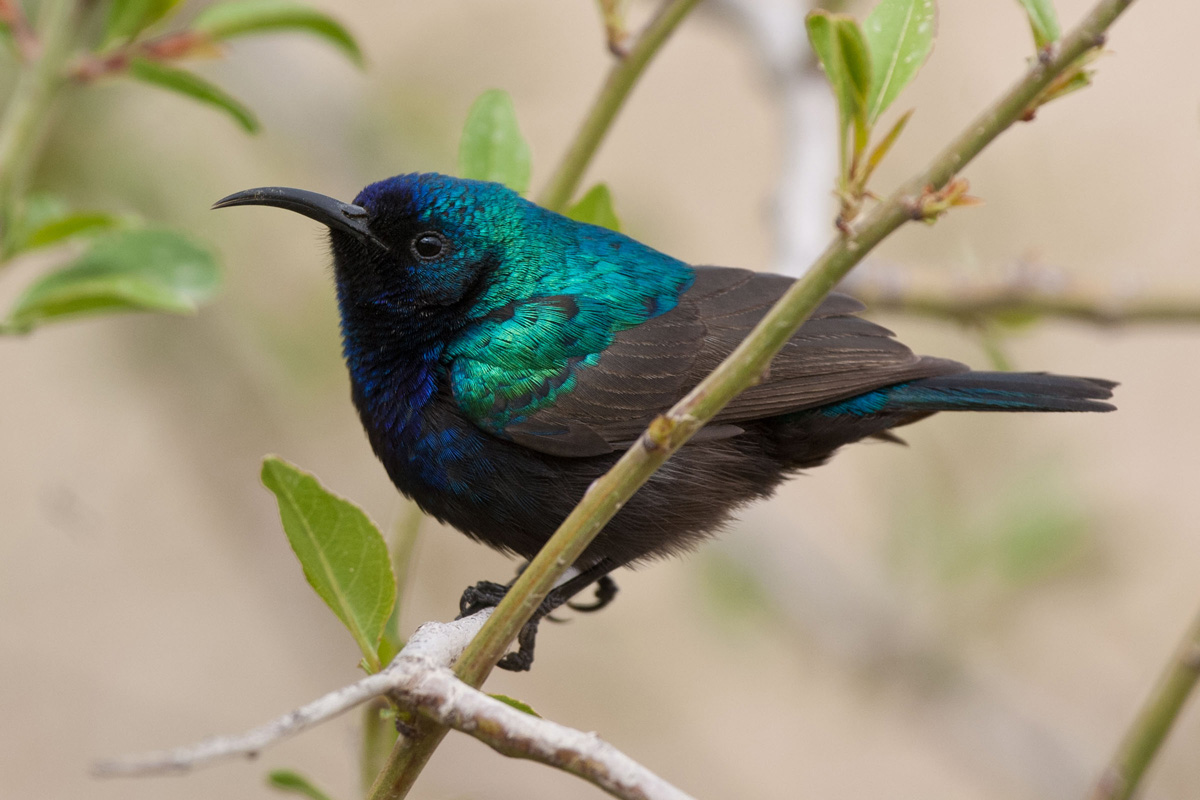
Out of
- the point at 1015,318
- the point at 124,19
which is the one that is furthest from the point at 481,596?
the point at 1015,318

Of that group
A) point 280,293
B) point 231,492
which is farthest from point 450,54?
point 231,492

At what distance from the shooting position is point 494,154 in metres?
2.94

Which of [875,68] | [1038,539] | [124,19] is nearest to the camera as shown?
[875,68]

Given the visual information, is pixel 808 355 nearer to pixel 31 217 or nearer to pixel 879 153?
pixel 879 153

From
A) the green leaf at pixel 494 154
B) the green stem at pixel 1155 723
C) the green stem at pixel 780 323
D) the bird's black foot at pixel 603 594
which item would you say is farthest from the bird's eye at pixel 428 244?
the green stem at pixel 1155 723

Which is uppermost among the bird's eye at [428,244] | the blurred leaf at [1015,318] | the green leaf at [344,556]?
the blurred leaf at [1015,318]

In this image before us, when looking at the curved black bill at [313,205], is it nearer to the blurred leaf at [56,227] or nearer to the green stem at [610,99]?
the blurred leaf at [56,227]

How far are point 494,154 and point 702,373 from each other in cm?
77

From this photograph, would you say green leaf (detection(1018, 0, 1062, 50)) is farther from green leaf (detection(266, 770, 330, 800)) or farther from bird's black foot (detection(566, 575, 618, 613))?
bird's black foot (detection(566, 575, 618, 613))

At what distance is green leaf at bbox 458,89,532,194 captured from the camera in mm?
2900

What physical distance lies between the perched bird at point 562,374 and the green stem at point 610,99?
18 centimetres

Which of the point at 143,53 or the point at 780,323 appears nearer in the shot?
the point at 780,323

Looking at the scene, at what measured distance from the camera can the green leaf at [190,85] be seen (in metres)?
2.77

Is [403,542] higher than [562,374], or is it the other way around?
[562,374]
